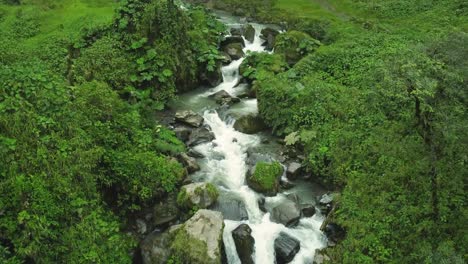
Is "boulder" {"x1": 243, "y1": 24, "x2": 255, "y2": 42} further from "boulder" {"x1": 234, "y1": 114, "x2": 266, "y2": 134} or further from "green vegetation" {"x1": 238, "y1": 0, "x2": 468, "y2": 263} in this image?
"boulder" {"x1": 234, "y1": 114, "x2": 266, "y2": 134}

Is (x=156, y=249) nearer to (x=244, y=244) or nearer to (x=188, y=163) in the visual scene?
(x=244, y=244)

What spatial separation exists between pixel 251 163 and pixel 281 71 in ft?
29.7

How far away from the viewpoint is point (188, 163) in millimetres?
19125

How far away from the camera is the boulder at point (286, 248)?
50.3ft

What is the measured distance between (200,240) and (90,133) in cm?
567

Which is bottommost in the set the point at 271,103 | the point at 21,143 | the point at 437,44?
the point at 271,103

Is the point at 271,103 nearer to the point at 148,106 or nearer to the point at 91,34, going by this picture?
the point at 148,106

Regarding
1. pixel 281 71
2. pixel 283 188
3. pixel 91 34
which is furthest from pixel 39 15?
pixel 283 188

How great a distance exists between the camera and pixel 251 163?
774 inches

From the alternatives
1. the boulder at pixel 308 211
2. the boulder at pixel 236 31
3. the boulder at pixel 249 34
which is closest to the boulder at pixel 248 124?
the boulder at pixel 308 211

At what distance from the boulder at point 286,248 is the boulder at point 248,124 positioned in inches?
310

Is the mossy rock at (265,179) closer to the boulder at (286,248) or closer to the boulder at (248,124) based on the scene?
the boulder at (286,248)

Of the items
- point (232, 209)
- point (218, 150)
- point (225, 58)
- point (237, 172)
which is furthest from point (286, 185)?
point (225, 58)

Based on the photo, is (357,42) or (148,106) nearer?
(148,106)
